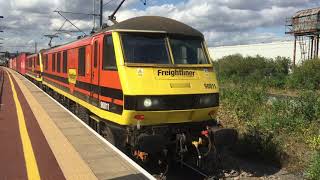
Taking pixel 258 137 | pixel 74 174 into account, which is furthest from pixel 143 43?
pixel 258 137

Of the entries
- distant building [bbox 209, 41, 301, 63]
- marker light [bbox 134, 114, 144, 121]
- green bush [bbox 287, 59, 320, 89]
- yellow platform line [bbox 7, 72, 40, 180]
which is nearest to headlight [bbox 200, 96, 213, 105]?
marker light [bbox 134, 114, 144, 121]

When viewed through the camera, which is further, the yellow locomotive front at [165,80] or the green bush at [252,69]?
the green bush at [252,69]

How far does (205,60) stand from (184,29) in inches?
31.2

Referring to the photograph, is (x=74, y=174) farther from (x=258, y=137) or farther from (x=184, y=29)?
(x=258, y=137)

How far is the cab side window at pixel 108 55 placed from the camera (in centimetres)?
938

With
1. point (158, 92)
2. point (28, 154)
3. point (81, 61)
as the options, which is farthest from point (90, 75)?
point (158, 92)

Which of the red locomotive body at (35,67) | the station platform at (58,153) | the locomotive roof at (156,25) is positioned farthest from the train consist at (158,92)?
the red locomotive body at (35,67)

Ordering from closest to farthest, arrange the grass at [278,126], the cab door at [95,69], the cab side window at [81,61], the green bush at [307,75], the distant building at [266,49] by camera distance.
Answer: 1. the cab door at [95,69]
2. the grass at [278,126]
3. the cab side window at [81,61]
4. the green bush at [307,75]
5. the distant building at [266,49]

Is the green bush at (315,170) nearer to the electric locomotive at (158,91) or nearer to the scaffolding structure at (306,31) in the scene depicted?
the electric locomotive at (158,91)

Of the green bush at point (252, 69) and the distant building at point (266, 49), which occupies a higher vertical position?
the distant building at point (266, 49)

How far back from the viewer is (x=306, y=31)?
1709 inches

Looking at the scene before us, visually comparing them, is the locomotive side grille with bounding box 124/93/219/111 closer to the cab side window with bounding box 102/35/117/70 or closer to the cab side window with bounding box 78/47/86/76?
the cab side window with bounding box 102/35/117/70

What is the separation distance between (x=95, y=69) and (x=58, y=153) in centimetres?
244

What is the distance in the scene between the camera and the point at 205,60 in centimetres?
990
